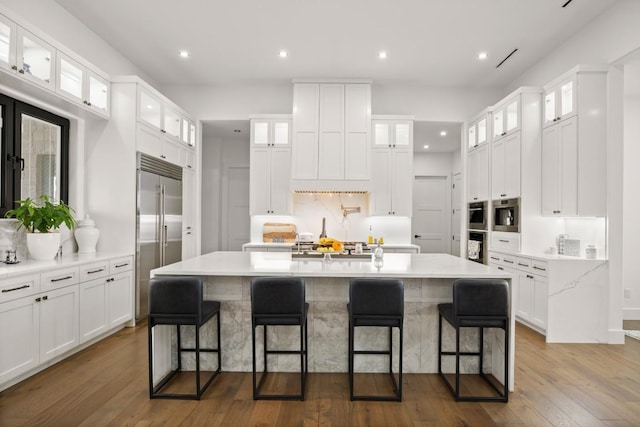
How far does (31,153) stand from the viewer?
3605 mm

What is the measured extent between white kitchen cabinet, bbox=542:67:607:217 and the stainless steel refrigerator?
16.3ft

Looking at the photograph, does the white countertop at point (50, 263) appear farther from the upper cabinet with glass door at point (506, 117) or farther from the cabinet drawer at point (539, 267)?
the upper cabinet with glass door at point (506, 117)

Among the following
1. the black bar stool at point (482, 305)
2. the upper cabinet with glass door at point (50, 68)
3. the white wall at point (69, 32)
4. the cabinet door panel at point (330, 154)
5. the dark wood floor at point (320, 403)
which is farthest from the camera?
the cabinet door panel at point (330, 154)

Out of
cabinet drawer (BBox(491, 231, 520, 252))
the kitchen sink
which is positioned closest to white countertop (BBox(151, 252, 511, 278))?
the kitchen sink

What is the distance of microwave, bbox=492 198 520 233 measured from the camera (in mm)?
4656

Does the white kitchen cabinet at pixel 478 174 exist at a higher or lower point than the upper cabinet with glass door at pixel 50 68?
lower

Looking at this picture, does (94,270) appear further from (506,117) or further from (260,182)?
(506,117)

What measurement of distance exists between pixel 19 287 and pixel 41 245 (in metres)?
0.72

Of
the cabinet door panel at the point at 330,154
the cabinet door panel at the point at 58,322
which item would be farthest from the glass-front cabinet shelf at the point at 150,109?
the cabinet door panel at the point at 330,154

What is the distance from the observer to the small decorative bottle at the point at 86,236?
3.94 meters

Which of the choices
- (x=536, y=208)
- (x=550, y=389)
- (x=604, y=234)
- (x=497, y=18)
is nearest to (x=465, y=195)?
(x=536, y=208)

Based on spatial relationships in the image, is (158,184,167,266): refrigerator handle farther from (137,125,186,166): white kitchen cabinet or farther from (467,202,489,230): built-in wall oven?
(467,202,489,230): built-in wall oven

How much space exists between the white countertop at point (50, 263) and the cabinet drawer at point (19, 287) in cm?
5

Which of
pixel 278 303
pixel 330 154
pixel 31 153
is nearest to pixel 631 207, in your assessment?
pixel 330 154
